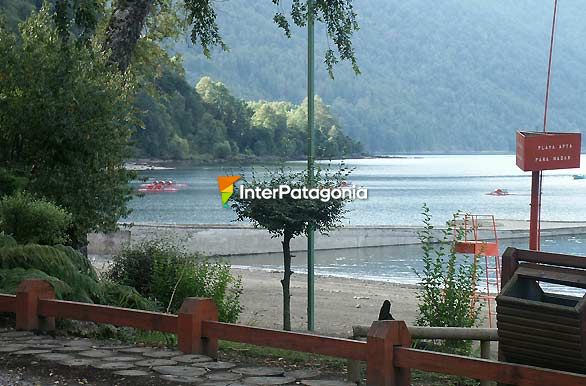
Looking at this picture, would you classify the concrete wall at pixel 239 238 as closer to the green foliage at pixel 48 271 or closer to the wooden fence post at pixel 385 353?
the green foliage at pixel 48 271

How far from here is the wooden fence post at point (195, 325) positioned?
324 inches

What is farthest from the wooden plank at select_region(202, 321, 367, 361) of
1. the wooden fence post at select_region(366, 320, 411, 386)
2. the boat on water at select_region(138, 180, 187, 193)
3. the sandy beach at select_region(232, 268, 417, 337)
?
the boat on water at select_region(138, 180, 187, 193)

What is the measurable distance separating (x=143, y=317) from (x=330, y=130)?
6881 inches

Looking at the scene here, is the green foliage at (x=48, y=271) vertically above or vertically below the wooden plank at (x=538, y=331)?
below

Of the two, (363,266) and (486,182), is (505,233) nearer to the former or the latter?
(363,266)

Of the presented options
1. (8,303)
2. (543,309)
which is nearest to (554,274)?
(543,309)

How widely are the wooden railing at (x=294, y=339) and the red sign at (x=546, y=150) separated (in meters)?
5.42

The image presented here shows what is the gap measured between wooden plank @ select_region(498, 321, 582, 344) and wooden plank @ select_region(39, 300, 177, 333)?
3.15 meters

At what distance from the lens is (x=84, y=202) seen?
57.8 feet

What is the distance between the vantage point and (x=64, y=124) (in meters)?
16.9

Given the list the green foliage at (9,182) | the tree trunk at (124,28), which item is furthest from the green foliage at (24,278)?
the tree trunk at (124,28)

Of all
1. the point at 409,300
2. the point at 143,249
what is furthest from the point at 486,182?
the point at 143,249

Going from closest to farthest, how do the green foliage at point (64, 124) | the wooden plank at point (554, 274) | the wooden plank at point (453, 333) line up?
the wooden plank at point (554, 274) < the wooden plank at point (453, 333) < the green foliage at point (64, 124)

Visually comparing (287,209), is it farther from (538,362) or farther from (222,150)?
(222,150)
